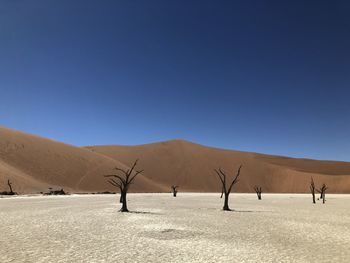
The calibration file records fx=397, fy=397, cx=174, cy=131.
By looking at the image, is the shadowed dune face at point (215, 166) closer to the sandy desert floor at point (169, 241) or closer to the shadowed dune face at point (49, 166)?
the shadowed dune face at point (49, 166)

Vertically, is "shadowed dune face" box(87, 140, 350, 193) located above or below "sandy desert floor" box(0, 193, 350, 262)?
Answer: above

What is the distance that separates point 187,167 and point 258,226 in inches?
3376

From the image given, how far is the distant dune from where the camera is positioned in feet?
228

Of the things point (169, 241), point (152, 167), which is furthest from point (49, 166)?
point (169, 241)

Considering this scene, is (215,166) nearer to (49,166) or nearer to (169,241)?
(49,166)

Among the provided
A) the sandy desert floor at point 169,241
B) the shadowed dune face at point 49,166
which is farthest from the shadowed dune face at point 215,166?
the sandy desert floor at point 169,241

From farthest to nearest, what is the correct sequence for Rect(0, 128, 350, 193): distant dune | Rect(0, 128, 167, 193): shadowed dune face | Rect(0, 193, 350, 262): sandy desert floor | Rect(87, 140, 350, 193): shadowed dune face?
Result: Rect(87, 140, 350, 193): shadowed dune face → Rect(0, 128, 350, 193): distant dune → Rect(0, 128, 167, 193): shadowed dune face → Rect(0, 193, 350, 262): sandy desert floor

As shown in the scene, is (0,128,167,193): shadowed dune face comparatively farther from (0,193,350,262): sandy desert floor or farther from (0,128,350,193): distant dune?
(0,193,350,262): sandy desert floor

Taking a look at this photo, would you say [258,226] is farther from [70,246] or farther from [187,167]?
[187,167]

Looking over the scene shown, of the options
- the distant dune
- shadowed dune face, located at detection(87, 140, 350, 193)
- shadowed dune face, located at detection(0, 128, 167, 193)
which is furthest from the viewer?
shadowed dune face, located at detection(87, 140, 350, 193)

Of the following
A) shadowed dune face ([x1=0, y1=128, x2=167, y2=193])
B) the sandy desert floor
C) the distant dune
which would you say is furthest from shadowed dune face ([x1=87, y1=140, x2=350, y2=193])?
the sandy desert floor

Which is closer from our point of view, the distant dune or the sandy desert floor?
the sandy desert floor

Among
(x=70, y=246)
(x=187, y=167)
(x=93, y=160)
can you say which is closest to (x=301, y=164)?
(x=187, y=167)

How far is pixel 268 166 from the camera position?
364 feet
